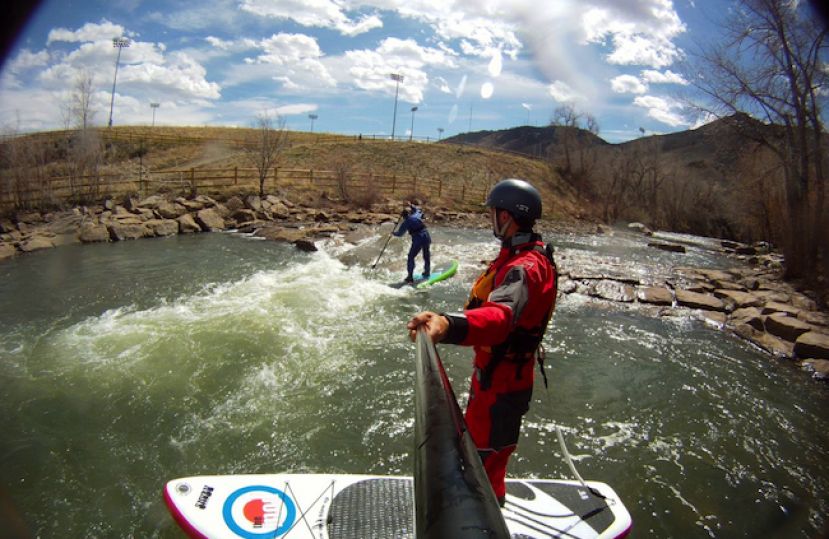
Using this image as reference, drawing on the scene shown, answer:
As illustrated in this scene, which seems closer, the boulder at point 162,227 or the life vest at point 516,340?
the life vest at point 516,340

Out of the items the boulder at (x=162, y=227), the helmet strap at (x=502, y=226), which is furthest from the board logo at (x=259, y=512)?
the boulder at (x=162, y=227)

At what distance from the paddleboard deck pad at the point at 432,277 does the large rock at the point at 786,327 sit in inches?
323

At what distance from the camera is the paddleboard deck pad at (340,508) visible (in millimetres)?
3156

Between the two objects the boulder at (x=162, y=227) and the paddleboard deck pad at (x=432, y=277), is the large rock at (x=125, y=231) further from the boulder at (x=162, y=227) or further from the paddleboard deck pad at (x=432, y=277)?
the paddleboard deck pad at (x=432, y=277)

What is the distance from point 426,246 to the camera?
1268cm

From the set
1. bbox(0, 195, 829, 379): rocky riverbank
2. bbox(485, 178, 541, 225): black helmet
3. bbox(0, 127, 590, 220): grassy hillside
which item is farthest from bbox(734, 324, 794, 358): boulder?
bbox(0, 127, 590, 220): grassy hillside

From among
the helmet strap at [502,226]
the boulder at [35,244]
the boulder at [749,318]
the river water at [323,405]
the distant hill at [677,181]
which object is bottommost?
the river water at [323,405]

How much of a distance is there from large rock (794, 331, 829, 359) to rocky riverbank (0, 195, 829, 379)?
2 centimetres

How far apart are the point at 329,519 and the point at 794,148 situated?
2035 cm

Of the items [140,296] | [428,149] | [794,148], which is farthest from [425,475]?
[428,149]

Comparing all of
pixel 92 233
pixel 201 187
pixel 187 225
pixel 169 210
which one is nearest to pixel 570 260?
pixel 187 225

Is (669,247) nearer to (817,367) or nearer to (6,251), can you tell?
(817,367)

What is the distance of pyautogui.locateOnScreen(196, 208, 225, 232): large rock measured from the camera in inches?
805

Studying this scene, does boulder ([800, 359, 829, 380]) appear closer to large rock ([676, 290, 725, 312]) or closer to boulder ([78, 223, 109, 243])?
large rock ([676, 290, 725, 312])
